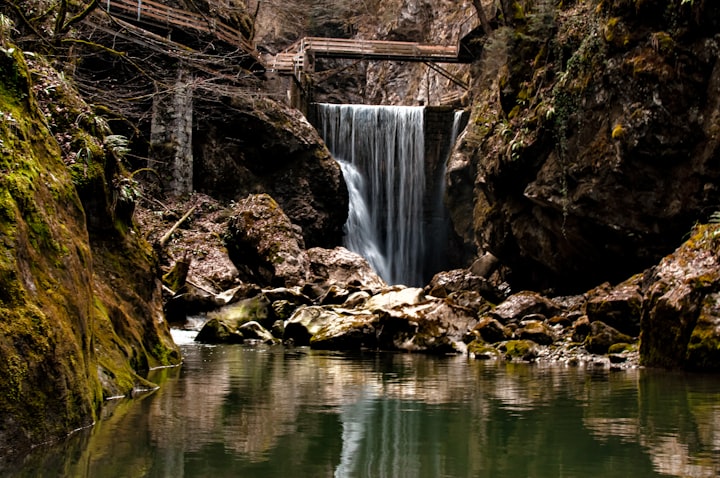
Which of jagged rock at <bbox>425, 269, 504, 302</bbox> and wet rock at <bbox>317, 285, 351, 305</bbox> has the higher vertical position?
jagged rock at <bbox>425, 269, 504, 302</bbox>

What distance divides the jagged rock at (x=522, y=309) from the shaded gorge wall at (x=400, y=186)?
1441cm

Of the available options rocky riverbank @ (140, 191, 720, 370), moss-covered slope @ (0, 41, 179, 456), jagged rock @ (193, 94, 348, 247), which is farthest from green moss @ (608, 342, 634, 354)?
jagged rock @ (193, 94, 348, 247)

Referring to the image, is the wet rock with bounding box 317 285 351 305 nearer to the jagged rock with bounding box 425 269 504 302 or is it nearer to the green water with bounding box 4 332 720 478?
the jagged rock with bounding box 425 269 504 302

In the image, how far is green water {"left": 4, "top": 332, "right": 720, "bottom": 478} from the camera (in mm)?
3672

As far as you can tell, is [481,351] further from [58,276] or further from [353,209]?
[353,209]

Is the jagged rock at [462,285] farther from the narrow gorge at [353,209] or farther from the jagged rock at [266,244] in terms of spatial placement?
the jagged rock at [266,244]

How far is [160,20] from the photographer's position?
75.4 ft

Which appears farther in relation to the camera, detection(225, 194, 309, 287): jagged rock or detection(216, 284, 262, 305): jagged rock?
detection(225, 194, 309, 287): jagged rock

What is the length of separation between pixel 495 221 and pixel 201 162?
1228 cm

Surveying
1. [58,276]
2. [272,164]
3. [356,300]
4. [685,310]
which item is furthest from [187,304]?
[272,164]

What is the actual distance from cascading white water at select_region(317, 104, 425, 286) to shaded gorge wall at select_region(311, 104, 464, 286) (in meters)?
0.04

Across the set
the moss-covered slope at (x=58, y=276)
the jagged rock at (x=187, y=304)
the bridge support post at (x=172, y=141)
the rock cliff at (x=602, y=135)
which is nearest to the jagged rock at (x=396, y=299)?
the jagged rock at (x=187, y=304)

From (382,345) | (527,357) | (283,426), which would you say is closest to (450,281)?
(382,345)

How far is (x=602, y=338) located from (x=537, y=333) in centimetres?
134
